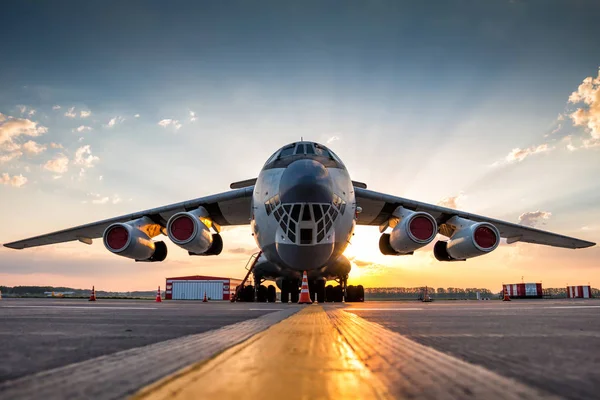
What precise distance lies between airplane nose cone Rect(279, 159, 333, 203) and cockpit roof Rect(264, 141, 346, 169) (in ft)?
2.73

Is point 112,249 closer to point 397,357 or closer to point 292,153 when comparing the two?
point 292,153

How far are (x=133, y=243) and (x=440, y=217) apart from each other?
917cm

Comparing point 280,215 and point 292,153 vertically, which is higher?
point 292,153

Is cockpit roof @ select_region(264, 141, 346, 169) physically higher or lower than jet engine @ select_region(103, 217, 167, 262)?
higher

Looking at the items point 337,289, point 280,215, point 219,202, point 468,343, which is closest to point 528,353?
point 468,343

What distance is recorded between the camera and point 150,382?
89 centimetres

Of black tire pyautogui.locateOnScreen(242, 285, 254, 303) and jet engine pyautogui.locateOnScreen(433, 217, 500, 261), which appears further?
black tire pyautogui.locateOnScreen(242, 285, 254, 303)

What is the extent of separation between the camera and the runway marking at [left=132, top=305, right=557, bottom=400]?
2.69 ft

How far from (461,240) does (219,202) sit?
7054 mm

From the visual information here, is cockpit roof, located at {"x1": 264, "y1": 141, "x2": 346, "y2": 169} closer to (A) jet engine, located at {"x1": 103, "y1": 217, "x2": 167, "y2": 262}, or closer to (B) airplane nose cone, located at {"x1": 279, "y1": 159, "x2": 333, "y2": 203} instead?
(B) airplane nose cone, located at {"x1": 279, "y1": 159, "x2": 333, "y2": 203}

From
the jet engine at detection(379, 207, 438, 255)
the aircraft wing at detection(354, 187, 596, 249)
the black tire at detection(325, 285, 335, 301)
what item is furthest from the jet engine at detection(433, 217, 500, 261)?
the black tire at detection(325, 285, 335, 301)

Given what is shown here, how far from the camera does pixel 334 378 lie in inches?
38.2

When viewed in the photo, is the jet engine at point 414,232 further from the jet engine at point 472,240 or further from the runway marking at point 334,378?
the runway marking at point 334,378

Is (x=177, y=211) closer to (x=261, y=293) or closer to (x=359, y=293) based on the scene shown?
(x=261, y=293)
